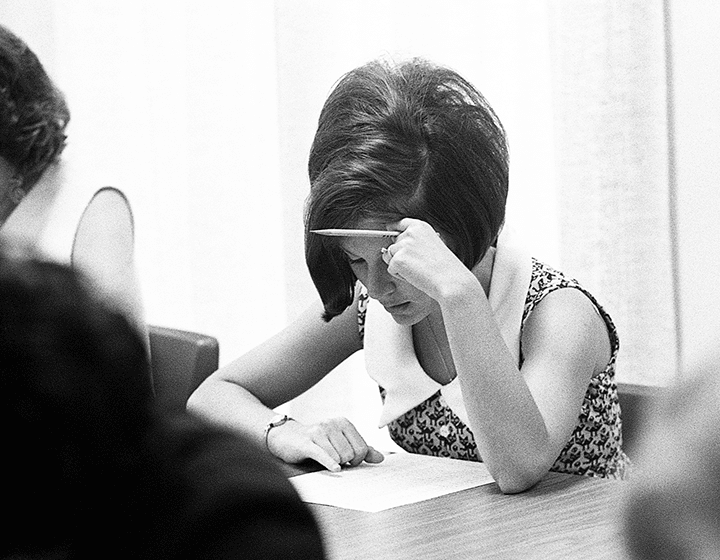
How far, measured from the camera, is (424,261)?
65.4 inches

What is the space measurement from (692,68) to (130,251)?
1981 mm

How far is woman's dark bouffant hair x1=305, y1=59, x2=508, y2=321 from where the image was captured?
175 centimetres

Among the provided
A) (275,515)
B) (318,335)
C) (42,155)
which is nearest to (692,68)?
(318,335)

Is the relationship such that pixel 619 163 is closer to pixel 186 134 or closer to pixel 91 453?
pixel 186 134

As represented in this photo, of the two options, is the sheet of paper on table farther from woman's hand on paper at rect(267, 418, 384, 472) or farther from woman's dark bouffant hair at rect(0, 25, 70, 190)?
woman's dark bouffant hair at rect(0, 25, 70, 190)

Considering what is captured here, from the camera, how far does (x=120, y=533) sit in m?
0.38

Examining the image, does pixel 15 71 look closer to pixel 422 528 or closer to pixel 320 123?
pixel 320 123

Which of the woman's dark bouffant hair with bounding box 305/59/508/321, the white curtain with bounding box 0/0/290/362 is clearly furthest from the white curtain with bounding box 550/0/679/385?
the woman's dark bouffant hair with bounding box 305/59/508/321

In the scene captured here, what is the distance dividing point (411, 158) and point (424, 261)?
193 mm

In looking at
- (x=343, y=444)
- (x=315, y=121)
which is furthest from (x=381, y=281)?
(x=315, y=121)

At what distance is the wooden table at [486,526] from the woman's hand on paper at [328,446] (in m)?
0.20

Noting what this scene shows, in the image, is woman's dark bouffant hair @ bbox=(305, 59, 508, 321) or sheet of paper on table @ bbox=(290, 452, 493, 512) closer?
sheet of paper on table @ bbox=(290, 452, 493, 512)

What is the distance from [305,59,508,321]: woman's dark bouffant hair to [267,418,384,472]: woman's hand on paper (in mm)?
302

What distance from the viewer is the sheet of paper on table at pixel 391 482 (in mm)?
1523
